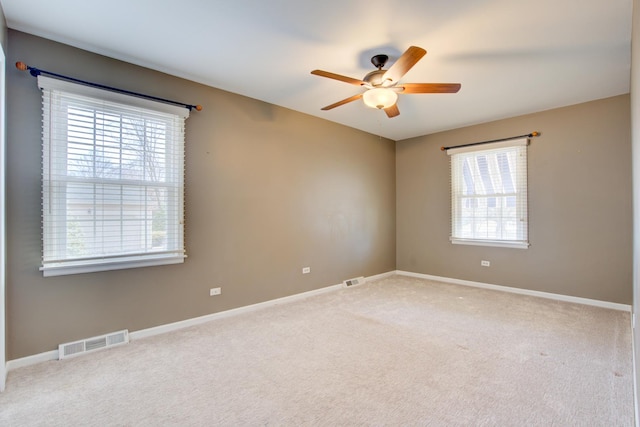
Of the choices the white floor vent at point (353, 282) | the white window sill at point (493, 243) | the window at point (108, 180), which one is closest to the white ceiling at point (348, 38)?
the window at point (108, 180)

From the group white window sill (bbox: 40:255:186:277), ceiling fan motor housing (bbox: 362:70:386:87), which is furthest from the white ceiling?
white window sill (bbox: 40:255:186:277)

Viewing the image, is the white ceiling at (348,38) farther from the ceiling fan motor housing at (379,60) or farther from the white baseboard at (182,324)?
the white baseboard at (182,324)

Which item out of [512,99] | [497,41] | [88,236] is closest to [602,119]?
[512,99]

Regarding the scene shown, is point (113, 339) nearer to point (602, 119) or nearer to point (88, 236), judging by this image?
point (88, 236)

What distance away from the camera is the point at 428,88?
264 centimetres

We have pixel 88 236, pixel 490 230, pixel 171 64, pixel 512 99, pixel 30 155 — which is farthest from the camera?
pixel 490 230

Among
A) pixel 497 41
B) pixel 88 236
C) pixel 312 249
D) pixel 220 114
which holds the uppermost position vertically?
pixel 497 41

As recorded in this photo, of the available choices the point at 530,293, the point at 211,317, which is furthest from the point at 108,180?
the point at 530,293

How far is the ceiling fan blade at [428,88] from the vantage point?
8.30 ft

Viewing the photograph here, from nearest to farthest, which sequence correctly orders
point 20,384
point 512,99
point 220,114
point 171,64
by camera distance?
point 20,384
point 171,64
point 220,114
point 512,99

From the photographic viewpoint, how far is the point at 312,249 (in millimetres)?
4422

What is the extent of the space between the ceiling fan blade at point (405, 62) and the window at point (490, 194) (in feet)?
9.45

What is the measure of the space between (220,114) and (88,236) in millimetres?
1803

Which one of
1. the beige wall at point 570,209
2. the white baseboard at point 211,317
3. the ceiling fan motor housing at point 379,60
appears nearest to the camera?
the ceiling fan motor housing at point 379,60
